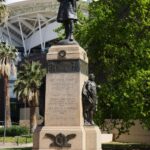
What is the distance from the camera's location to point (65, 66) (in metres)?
19.6

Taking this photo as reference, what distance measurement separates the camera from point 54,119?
758 inches

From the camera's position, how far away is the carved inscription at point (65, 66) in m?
19.5

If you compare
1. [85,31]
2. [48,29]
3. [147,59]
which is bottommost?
[147,59]

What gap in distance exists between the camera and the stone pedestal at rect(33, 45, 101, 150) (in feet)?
62.0

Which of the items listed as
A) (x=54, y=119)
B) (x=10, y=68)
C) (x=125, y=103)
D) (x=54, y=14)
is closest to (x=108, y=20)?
(x=125, y=103)

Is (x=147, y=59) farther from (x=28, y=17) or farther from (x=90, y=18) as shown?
(x=28, y=17)

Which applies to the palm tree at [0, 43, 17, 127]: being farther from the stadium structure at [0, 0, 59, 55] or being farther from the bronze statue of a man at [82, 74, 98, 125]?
the stadium structure at [0, 0, 59, 55]

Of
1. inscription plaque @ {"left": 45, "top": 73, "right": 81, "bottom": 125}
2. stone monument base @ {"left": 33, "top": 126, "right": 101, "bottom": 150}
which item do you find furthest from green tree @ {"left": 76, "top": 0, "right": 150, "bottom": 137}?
inscription plaque @ {"left": 45, "top": 73, "right": 81, "bottom": 125}

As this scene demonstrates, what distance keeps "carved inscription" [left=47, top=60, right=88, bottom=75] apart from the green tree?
9.39m

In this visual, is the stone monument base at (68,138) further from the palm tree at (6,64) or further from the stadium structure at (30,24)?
the stadium structure at (30,24)

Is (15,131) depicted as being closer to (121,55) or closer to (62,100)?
(121,55)

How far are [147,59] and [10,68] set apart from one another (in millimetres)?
33109

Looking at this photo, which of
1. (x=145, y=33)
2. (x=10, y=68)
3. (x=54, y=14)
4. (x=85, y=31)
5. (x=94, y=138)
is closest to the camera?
(x=94, y=138)

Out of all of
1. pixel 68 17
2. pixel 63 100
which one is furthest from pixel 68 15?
pixel 63 100
